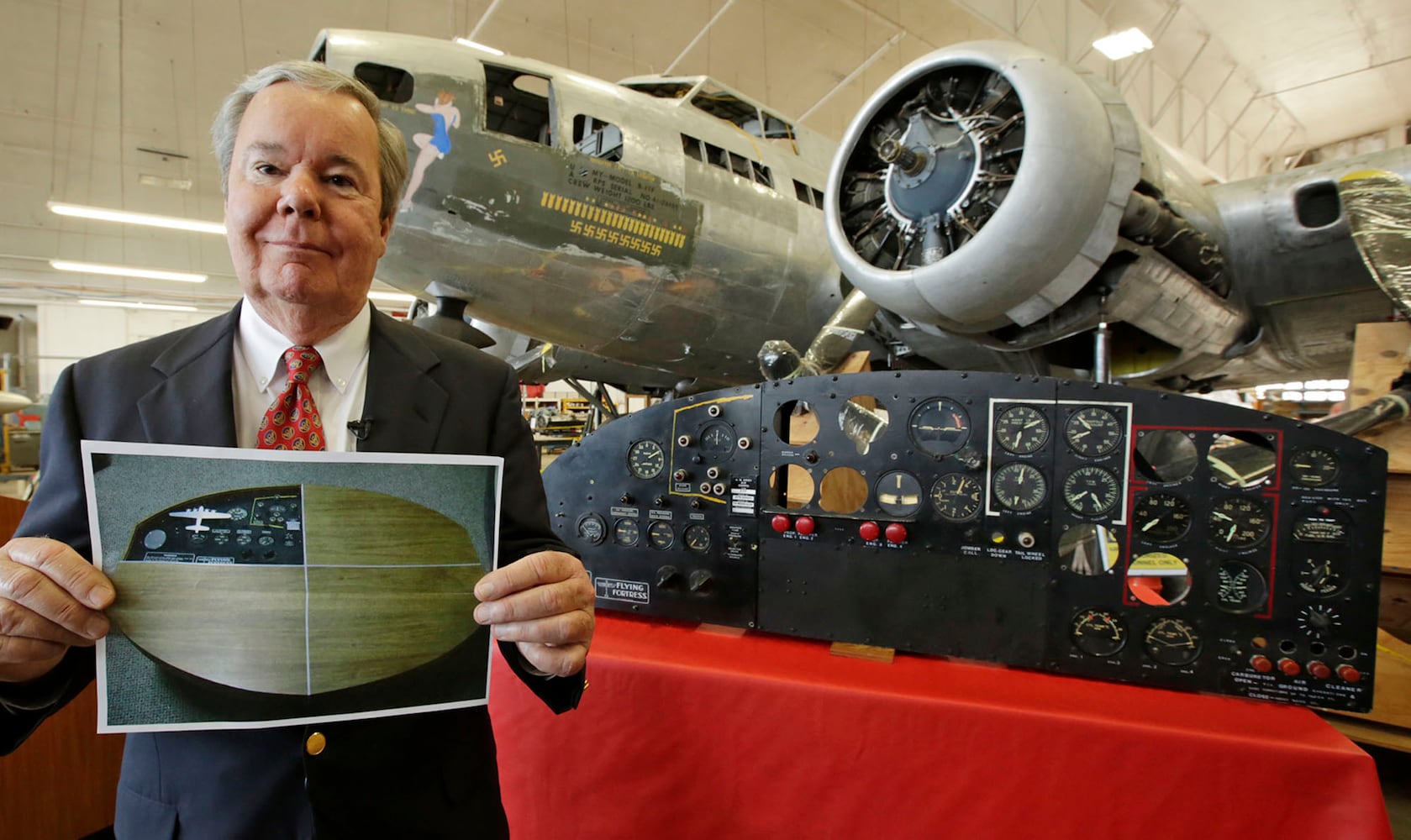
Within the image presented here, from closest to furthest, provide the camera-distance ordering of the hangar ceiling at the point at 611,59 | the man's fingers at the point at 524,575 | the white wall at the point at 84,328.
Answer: the man's fingers at the point at 524,575, the hangar ceiling at the point at 611,59, the white wall at the point at 84,328

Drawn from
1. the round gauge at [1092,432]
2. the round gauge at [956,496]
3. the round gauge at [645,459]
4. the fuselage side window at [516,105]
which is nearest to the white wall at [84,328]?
the fuselage side window at [516,105]

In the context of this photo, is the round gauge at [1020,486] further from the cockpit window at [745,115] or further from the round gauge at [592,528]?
the cockpit window at [745,115]

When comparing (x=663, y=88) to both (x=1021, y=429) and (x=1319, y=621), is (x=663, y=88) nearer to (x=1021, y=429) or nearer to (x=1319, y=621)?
(x=1021, y=429)

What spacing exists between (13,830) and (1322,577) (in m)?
3.49

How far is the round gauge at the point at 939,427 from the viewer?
5.22 ft

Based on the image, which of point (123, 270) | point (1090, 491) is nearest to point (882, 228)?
point (1090, 491)

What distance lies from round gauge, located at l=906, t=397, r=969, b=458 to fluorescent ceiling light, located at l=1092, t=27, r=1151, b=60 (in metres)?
10.1

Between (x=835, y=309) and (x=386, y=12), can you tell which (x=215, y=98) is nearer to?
(x=386, y=12)

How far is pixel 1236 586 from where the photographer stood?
1.41 m

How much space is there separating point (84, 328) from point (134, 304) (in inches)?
105

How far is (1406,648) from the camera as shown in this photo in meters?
1.59

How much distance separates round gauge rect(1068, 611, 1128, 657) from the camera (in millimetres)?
1465

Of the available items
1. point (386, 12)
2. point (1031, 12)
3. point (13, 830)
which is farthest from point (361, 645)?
point (1031, 12)

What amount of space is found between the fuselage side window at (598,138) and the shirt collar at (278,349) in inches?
105
